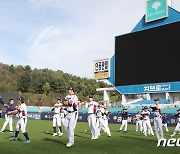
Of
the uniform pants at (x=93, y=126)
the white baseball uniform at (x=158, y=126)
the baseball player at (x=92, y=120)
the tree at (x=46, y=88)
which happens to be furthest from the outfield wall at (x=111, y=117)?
Answer: the tree at (x=46, y=88)

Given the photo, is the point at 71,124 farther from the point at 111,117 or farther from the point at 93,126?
the point at 111,117

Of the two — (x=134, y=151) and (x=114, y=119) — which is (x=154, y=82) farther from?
(x=134, y=151)

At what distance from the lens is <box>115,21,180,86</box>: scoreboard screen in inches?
1949

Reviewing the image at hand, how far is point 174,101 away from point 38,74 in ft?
235

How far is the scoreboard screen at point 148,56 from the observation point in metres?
49.5

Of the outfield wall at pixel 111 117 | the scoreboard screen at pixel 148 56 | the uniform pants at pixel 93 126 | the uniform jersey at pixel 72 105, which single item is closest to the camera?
the uniform jersey at pixel 72 105

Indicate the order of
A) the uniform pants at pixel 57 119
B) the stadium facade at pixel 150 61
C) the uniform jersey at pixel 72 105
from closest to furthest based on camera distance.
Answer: the uniform jersey at pixel 72 105
the uniform pants at pixel 57 119
the stadium facade at pixel 150 61

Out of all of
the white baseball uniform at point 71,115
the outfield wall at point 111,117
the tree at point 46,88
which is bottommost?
the outfield wall at point 111,117

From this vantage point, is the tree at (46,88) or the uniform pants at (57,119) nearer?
the uniform pants at (57,119)

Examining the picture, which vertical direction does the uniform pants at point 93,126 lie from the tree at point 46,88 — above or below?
below

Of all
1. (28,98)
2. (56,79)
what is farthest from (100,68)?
(56,79)

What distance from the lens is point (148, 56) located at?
53.5 meters

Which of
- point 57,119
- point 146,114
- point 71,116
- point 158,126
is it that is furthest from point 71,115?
point 146,114

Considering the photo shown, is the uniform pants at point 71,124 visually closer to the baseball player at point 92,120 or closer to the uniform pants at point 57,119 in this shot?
the baseball player at point 92,120
